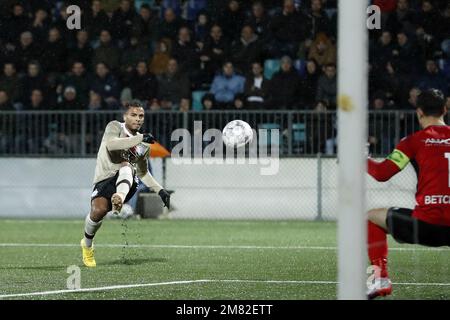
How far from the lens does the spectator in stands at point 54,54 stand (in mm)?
22734

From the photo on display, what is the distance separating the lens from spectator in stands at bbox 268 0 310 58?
2233cm

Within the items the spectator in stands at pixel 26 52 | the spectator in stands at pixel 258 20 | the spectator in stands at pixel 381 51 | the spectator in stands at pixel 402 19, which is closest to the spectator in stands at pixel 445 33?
the spectator in stands at pixel 402 19

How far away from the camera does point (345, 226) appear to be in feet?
22.2

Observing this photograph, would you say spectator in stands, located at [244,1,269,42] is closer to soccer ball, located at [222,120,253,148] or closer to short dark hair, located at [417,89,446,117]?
soccer ball, located at [222,120,253,148]

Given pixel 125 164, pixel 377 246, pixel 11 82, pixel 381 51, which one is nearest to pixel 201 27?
pixel 381 51

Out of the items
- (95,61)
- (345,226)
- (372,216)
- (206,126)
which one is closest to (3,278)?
(372,216)

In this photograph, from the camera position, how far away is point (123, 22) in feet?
75.6

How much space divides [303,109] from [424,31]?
2923mm

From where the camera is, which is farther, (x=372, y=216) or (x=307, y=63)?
(x=307, y=63)

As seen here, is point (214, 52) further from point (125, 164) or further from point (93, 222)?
point (93, 222)

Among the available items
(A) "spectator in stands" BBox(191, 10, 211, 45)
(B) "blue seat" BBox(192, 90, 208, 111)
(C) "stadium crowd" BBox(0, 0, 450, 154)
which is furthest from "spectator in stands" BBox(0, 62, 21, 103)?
(A) "spectator in stands" BBox(191, 10, 211, 45)

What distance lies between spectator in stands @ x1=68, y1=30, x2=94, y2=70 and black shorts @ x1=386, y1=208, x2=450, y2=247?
14500mm

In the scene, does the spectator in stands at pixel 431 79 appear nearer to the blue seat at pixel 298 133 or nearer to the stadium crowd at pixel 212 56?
the stadium crowd at pixel 212 56

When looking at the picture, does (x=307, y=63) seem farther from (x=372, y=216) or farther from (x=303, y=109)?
(x=372, y=216)
